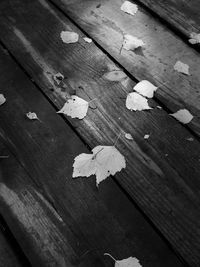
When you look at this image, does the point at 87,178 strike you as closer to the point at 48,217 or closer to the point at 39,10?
the point at 48,217

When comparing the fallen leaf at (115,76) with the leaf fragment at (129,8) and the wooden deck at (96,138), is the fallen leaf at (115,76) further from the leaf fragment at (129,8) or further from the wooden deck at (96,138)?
the leaf fragment at (129,8)

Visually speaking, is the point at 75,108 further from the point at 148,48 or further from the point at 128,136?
the point at 148,48

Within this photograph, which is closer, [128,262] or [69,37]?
[128,262]

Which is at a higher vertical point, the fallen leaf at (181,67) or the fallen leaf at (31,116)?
the fallen leaf at (181,67)

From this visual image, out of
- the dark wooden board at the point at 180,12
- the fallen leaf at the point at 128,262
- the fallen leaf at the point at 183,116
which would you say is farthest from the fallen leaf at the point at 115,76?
the fallen leaf at the point at 128,262

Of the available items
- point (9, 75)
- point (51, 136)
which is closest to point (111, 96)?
point (51, 136)

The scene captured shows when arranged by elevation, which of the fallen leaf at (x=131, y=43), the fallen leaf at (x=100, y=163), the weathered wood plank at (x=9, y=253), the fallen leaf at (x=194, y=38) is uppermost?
the fallen leaf at (x=194, y=38)

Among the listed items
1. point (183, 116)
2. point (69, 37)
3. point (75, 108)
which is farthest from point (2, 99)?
point (183, 116)
